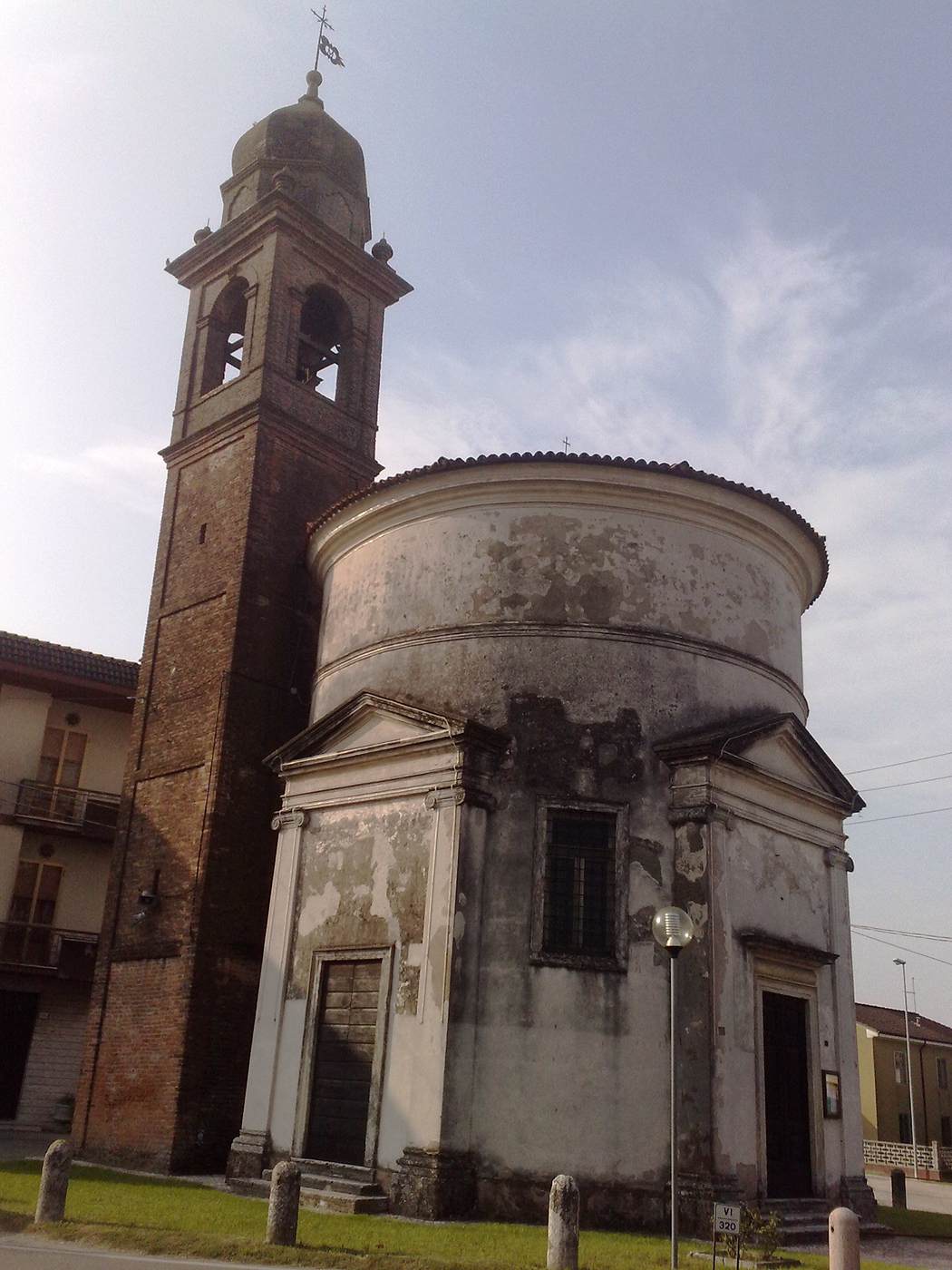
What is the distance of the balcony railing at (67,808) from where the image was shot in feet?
81.2

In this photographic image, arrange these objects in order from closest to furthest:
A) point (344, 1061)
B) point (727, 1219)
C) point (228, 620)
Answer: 1. point (727, 1219)
2. point (344, 1061)
3. point (228, 620)

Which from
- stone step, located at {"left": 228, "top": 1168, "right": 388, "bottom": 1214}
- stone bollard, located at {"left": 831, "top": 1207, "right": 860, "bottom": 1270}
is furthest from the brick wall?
stone bollard, located at {"left": 831, "top": 1207, "right": 860, "bottom": 1270}

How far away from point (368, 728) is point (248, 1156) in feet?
17.9

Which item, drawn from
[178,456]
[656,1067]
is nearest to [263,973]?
[656,1067]

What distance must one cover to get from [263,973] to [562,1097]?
4.56 meters

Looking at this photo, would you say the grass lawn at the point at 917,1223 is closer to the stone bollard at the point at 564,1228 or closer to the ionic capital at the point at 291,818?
the stone bollard at the point at 564,1228

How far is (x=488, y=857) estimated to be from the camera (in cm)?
1423

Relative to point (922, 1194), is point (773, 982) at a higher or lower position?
higher

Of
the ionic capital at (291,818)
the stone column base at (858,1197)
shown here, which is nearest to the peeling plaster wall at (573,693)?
the ionic capital at (291,818)

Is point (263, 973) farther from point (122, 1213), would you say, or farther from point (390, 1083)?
point (122, 1213)

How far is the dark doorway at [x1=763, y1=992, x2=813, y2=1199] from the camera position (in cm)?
1416

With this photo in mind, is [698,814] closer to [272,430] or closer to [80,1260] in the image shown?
[80,1260]

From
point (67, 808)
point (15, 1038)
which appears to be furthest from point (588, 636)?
point (15, 1038)

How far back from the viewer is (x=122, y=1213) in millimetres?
11367
